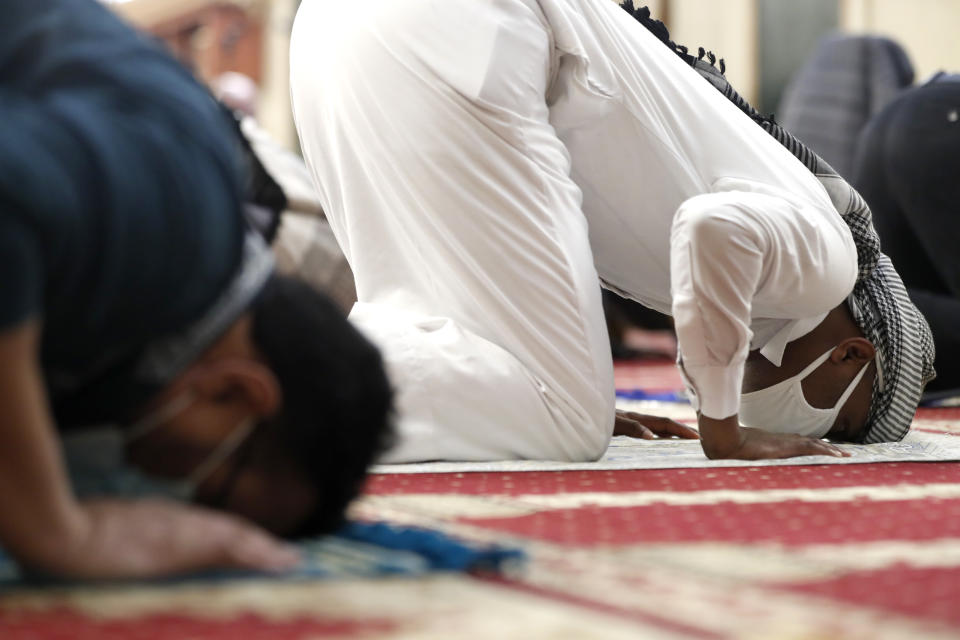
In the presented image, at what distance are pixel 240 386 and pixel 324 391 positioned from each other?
0.07m

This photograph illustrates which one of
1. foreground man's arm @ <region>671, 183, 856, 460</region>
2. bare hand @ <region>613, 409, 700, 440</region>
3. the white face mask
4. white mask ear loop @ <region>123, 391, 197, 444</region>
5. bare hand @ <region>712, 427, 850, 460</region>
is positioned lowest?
bare hand @ <region>613, 409, 700, 440</region>

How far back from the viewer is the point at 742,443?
213cm

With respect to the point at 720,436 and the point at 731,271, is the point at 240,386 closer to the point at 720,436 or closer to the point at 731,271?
the point at 731,271

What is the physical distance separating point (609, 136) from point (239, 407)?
4.15 feet

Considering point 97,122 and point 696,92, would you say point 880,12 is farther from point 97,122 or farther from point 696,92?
point 97,122

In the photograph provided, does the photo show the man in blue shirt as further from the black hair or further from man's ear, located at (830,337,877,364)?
man's ear, located at (830,337,877,364)

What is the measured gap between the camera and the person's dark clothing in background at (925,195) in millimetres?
3551

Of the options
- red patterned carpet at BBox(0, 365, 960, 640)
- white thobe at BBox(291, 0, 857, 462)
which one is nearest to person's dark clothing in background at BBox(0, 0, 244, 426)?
red patterned carpet at BBox(0, 365, 960, 640)

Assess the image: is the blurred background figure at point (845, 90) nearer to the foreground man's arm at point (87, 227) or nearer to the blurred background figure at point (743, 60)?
the blurred background figure at point (743, 60)

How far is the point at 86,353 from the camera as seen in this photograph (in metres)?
1.02

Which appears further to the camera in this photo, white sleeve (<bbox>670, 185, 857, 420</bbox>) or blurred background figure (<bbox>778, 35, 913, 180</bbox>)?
blurred background figure (<bbox>778, 35, 913, 180</bbox>)

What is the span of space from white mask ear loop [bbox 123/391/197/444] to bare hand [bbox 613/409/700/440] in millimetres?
1574

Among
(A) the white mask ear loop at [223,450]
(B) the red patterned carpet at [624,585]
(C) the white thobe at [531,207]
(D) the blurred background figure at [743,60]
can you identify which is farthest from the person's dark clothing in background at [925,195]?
(A) the white mask ear loop at [223,450]

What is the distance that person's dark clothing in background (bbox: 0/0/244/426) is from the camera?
36.1 inches
